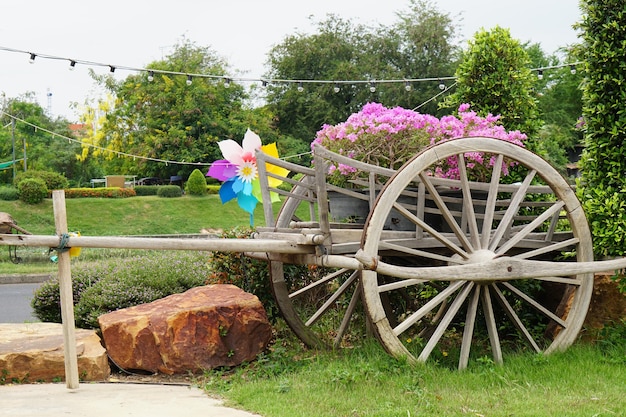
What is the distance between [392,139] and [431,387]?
1.97 m

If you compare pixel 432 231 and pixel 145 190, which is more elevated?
pixel 145 190

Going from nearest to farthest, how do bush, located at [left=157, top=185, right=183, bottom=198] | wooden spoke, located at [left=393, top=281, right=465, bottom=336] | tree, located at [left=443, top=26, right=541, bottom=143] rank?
wooden spoke, located at [left=393, top=281, right=465, bottom=336] < tree, located at [left=443, top=26, right=541, bottom=143] < bush, located at [left=157, top=185, right=183, bottom=198]

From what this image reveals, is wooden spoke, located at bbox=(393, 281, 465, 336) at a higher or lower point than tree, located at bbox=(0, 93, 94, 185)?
lower

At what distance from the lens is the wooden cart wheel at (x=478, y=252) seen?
4828mm

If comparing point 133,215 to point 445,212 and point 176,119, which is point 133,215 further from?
point 445,212

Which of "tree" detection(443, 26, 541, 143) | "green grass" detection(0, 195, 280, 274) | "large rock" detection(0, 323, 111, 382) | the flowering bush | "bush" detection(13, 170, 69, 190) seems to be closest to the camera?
"large rock" detection(0, 323, 111, 382)

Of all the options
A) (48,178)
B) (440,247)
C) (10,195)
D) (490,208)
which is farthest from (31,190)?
(490,208)

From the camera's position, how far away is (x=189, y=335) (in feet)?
18.7

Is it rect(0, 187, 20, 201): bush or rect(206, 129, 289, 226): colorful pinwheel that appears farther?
rect(0, 187, 20, 201): bush

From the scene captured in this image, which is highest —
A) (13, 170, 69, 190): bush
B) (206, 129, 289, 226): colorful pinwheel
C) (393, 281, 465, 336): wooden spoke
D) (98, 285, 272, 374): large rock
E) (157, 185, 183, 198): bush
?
(13, 170, 69, 190): bush

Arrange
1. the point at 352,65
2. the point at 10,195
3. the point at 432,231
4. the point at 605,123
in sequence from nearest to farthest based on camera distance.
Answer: the point at 432,231, the point at 605,123, the point at 10,195, the point at 352,65

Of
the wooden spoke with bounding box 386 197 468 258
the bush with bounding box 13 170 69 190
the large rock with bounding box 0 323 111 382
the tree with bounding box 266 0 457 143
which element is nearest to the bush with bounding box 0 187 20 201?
the bush with bounding box 13 170 69 190

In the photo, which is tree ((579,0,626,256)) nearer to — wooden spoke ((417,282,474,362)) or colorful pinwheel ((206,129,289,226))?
wooden spoke ((417,282,474,362))

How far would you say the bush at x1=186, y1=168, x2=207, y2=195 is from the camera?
2931 centimetres
